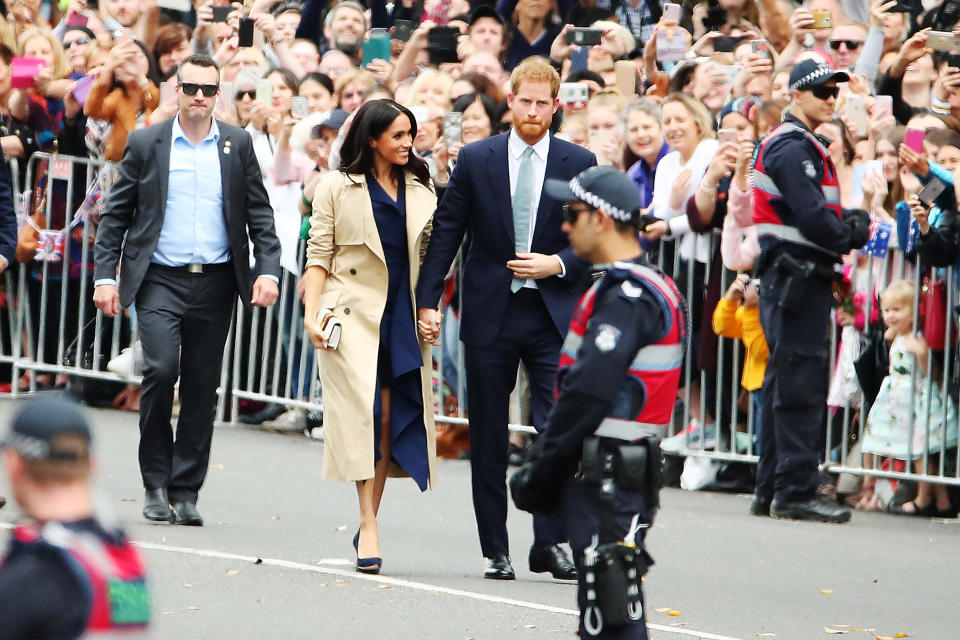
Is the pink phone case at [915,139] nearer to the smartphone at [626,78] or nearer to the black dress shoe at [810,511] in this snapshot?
the black dress shoe at [810,511]

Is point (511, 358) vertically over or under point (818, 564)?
over

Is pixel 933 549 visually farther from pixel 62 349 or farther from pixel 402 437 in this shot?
pixel 62 349

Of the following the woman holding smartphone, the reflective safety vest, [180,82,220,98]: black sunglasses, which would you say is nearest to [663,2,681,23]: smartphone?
[180,82,220,98]: black sunglasses

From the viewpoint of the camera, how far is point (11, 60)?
14.3 metres

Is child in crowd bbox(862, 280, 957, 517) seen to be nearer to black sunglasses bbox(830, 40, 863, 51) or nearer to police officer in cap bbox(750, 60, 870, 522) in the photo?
police officer in cap bbox(750, 60, 870, 522)

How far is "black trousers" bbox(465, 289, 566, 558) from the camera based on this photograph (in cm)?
795

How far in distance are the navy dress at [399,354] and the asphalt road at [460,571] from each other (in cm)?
56

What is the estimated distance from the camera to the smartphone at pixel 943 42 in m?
10.4

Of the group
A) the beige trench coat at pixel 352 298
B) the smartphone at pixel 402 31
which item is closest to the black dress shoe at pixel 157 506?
the beige trench coat at pixel 352 298

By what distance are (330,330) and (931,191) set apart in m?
3.45

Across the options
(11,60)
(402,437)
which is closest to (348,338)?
(402,437)

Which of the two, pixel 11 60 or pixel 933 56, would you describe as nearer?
pixel 933 56

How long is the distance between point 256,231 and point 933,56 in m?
5.07

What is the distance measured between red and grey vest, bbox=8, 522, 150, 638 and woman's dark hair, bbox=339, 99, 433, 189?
15.2ft
